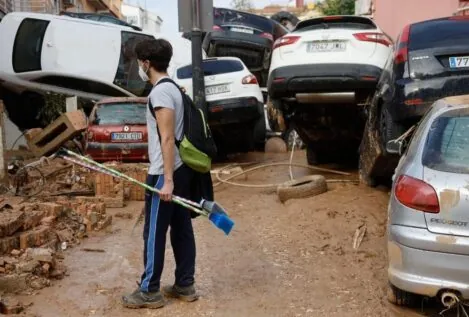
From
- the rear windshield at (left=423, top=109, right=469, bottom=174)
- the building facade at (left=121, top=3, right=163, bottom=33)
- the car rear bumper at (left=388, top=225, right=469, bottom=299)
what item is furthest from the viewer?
the building facade at (left=121, top=3, right=163, bottom=33)

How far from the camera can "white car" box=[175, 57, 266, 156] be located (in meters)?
11.5

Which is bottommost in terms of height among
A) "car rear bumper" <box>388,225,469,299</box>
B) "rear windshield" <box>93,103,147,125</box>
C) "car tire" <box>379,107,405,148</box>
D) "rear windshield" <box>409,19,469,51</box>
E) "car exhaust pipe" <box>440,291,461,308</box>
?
"rear windshield" <box>93,103,147,125</box>

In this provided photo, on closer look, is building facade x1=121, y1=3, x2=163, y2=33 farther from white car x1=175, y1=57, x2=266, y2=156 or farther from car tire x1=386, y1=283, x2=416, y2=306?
car tire x1=386, y1=283, x2=416, y2=306

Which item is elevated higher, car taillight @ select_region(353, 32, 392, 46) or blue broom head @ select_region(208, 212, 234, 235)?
car taillight @ select_region(353, 32, 392, 46)

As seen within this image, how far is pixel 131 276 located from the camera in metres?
5.60

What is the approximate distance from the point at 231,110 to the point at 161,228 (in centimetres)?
694

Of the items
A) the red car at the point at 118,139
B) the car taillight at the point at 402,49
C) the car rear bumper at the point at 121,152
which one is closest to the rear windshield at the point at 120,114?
the red car at the point at 118,139

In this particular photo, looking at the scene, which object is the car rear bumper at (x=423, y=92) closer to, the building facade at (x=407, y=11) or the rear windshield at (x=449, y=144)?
the rear windshield at (x=449, y=144)

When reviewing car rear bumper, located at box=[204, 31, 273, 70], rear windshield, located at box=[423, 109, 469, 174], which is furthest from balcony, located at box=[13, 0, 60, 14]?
rear windshield, located at box=[423, 109, 469, 174]

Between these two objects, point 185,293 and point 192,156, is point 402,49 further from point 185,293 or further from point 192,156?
point 185,293

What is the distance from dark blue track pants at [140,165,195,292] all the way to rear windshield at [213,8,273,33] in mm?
12003

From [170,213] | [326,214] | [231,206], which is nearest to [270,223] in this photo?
[326,214]

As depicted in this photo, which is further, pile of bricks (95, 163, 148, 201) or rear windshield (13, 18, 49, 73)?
rear windshield (13, 18, 49, 73)

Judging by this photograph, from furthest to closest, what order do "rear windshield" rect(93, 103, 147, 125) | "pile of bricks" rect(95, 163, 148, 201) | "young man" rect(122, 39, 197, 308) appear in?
"rear windshield" rect(93, 103, 147, 125) → "pile of bricks" rect(95, 163, 148, 201) → "young man" rect(122, 39, 197, 308)
